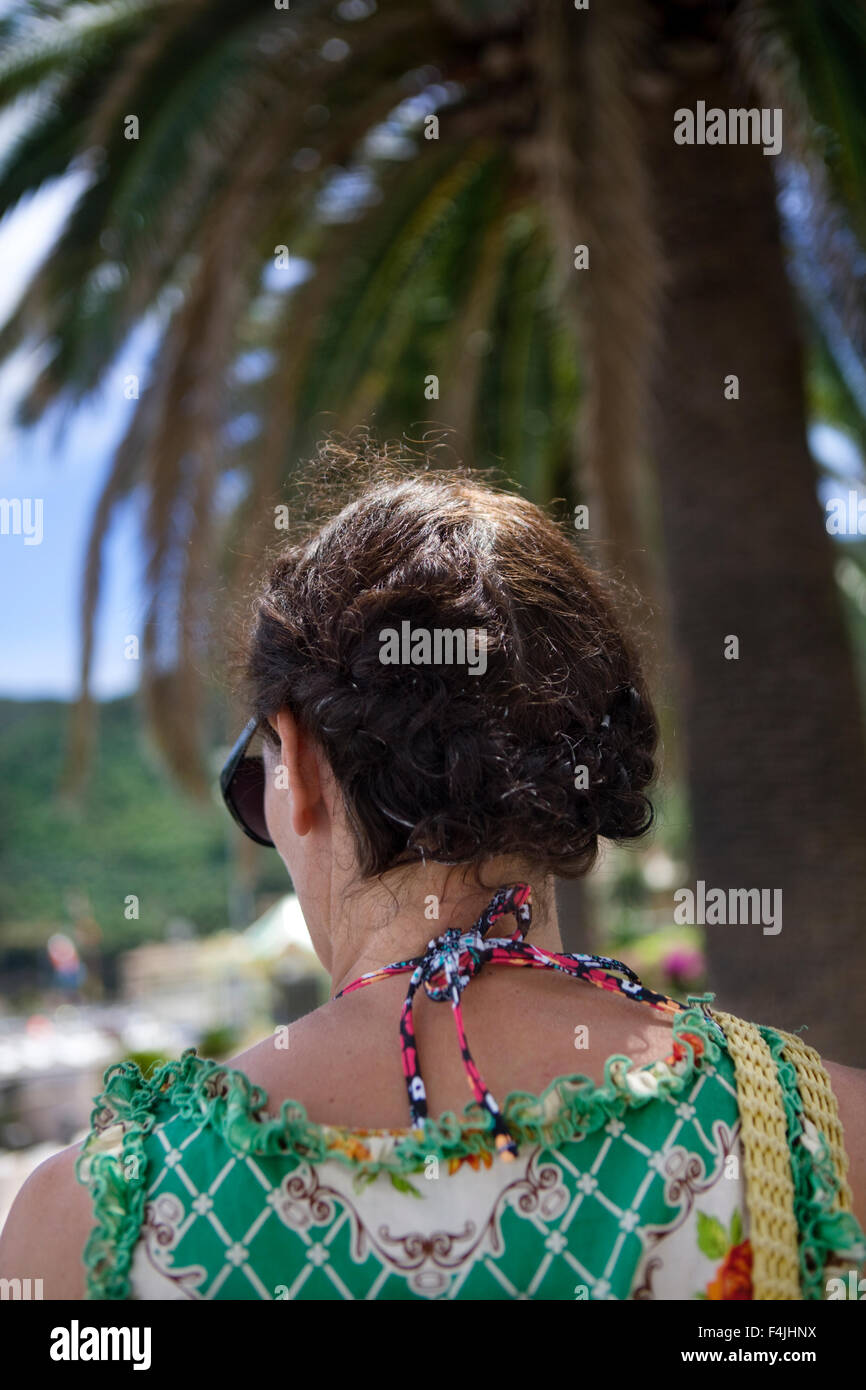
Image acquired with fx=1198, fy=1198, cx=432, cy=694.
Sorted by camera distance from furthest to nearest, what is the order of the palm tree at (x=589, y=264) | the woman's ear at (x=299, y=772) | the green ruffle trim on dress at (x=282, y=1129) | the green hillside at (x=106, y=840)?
the green hillside at (x=106, y=840) → the palm tree at (x=589, y=264) → the woman's ear at (x=299, y=772) → the green ruffle trim on dress at (x=282, y=1129)

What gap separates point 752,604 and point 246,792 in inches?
140

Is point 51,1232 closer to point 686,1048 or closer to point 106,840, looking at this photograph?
point 686,1048

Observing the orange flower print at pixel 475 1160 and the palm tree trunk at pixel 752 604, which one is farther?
the palm tree trunk at pixel 752 604

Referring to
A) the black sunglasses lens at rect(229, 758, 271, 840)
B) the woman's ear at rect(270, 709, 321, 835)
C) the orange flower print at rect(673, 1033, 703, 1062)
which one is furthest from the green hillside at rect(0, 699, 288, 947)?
the orange flower print at rect(673, 1033, 703, 1062)

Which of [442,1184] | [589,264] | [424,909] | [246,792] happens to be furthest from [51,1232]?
[589,264]

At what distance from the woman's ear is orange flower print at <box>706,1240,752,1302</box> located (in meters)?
0.69

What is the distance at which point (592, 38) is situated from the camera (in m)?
4.62

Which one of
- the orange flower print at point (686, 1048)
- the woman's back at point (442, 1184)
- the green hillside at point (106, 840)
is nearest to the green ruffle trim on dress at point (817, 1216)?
the woman's back at point (442, 1184)

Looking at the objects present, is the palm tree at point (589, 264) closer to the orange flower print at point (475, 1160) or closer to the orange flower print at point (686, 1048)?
the orange flower print at point (686, 1048)

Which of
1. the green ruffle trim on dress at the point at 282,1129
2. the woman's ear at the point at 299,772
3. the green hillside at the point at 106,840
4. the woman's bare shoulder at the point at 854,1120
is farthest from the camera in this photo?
the green hillside at the point at 106,840

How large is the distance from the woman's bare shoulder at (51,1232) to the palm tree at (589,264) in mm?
2794

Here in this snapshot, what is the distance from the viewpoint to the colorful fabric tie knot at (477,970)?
4.29 ft

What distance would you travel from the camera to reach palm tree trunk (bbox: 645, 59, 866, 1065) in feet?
15.1

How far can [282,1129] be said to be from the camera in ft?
4.15
